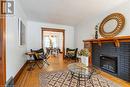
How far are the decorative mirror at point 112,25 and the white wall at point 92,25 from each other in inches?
5.7

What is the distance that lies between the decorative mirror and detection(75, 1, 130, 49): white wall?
0.48ft

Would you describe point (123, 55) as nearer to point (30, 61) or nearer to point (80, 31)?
point (80, 31)

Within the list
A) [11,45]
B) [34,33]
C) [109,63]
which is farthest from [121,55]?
[34,33]

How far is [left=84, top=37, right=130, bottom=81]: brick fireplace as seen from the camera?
123 inches

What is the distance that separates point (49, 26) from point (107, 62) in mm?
4178

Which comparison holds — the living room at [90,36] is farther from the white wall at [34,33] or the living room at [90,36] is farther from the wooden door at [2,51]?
the white wall at [34,33]

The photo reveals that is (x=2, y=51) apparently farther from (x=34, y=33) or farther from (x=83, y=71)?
(x=34, y=33)

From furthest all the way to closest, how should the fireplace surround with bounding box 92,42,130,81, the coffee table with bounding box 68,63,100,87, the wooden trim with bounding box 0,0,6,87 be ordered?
1. the fireplace surround with bounding box 92,42,130,81
2. the coffee table with bounding box 68,63,100,87
3. the wooden trim with bounding box 0,0,6,87

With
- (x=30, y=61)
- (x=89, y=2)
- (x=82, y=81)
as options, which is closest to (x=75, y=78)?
(x=82, y=81)

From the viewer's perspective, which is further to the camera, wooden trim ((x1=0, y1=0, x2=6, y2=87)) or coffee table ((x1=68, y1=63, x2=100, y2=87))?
coffee table ((x1=68, y1=63, x2=100, y2=87))

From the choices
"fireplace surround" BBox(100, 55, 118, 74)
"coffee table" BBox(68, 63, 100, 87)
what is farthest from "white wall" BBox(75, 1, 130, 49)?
"coffee table" BBox(68, 63, 100, 87)

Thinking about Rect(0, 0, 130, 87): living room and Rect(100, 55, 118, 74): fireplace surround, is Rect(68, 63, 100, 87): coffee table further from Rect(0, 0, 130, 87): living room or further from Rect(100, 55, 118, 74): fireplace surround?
Rect(100, 55, 118, 74): fireplace surround

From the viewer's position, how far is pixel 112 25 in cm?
391

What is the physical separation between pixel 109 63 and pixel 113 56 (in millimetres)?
402
